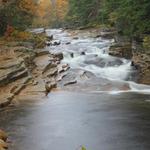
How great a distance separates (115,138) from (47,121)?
3.32 meters

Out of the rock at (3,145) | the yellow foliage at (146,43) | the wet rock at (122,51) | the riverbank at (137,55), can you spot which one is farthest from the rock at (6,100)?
the yellow foliage at (146,43)

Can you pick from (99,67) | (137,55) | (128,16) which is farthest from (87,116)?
(128,16)

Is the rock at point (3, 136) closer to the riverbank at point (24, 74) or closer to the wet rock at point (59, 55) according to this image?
the riverbank at point (24, 74)

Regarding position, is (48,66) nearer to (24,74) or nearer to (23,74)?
(24,74)

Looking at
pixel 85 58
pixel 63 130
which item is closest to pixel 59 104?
pixel 63 130

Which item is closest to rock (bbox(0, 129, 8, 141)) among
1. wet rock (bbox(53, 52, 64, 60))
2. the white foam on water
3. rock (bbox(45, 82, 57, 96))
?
rock (bbox(45, 82, 57, 96))

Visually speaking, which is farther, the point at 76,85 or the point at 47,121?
the point at 76,85

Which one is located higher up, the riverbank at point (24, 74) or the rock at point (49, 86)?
the riverbank at point (24, 74)

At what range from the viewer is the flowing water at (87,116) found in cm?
1209

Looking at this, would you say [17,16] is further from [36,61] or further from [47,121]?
[47,121]

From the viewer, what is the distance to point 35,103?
17.1 meters

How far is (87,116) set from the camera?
14906 mm

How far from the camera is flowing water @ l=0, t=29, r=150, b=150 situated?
12.1 meters

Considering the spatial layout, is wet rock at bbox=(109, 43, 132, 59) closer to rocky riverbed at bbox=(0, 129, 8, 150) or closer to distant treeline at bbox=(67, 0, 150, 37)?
distant treeline at bbox=(67, 0, 150, 37)
